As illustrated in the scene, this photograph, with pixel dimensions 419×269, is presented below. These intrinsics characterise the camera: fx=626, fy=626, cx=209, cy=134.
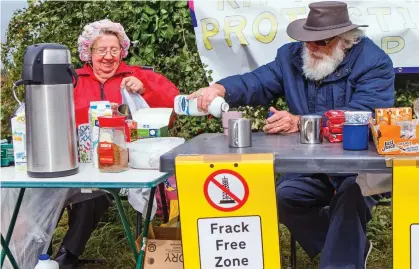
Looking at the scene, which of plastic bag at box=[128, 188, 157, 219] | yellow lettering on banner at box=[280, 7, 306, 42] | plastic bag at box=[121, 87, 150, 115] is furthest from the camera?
yellow lettering on banner at box=[280, 7, 306, 42]

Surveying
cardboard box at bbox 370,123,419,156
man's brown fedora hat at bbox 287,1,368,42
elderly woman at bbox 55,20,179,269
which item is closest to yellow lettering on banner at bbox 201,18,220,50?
elderly woman at bbox 55,20,179,269

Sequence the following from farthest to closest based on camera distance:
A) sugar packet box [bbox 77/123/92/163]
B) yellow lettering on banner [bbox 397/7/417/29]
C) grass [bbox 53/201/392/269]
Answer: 1. yellow lettering on banner [bbox 397/7/417/29]
2. grass [bbox 53/201/392/269]
3. sugar packet box [bbox 77/123/92/163]

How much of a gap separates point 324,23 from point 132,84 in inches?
44.6

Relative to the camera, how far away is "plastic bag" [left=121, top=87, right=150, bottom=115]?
11.4 ft

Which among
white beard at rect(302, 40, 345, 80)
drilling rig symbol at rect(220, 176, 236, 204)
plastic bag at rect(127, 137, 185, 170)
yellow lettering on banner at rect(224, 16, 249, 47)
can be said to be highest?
yellow lettering on banner at rect(224, 16, 249, 47)

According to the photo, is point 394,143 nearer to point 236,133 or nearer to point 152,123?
point 236,133

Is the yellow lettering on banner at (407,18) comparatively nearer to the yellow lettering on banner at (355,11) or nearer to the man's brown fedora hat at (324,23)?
the yellow lettering on banner at (355,11)

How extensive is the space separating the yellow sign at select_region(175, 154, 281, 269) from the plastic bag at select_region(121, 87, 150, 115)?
1185 mm

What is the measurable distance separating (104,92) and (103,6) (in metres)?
1.59

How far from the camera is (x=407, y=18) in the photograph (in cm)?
439

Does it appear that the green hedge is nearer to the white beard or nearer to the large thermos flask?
the white beard

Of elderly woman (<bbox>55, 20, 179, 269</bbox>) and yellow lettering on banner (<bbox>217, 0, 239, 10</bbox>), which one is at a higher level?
yellow lettering on banner (<bbox>217, 0, 239, 10</bbox>)

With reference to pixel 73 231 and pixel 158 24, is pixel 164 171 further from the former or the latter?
pixel 158 24

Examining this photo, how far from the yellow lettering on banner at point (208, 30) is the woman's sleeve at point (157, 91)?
39.8 inches
